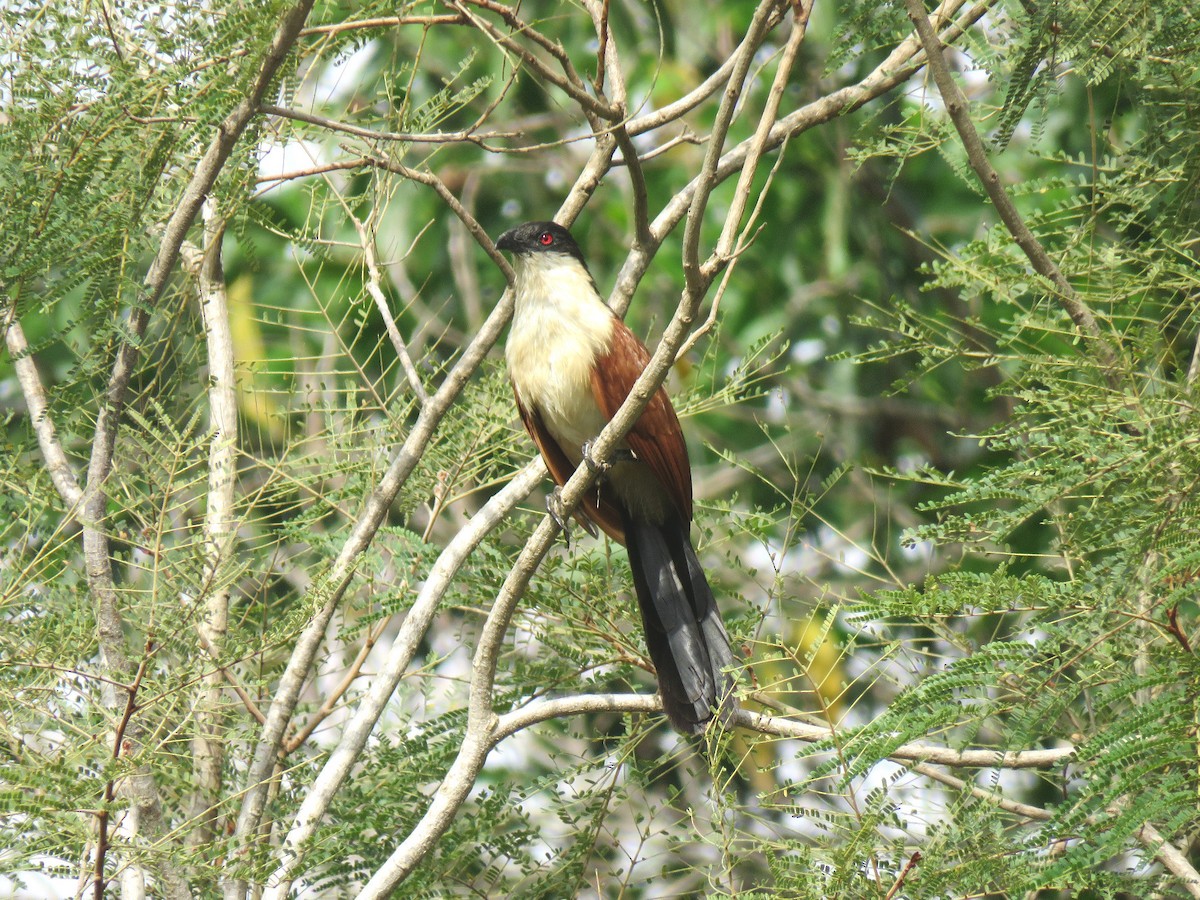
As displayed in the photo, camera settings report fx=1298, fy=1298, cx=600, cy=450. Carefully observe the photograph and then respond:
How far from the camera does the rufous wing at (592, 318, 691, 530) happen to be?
12.6 ft

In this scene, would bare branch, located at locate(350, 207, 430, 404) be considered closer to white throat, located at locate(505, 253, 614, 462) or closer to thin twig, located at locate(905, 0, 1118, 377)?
white throat, located at locate(505, 253, 614, 462)

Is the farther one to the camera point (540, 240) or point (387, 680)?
point (540, 240)

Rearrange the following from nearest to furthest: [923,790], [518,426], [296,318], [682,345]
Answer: [682,345] → [923,790] → [518,426] → [296,318]

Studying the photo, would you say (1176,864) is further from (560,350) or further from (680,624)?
(560,350)

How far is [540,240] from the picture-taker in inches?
171

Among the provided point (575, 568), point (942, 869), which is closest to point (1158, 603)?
point (942, 869)

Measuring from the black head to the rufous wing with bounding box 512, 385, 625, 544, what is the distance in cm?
52

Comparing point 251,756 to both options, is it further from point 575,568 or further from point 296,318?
point 296,318

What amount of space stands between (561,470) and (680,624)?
701 mm

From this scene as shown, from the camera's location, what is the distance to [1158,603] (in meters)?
2.30

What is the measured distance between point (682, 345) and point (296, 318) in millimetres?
3490

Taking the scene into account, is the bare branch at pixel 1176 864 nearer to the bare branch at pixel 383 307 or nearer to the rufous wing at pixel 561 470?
the rufous wing at pixel 561 470

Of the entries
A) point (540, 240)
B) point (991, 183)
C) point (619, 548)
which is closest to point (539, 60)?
point (991, 183)

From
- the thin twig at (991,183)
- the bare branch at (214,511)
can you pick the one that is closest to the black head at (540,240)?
the bare branch at (214,511)
